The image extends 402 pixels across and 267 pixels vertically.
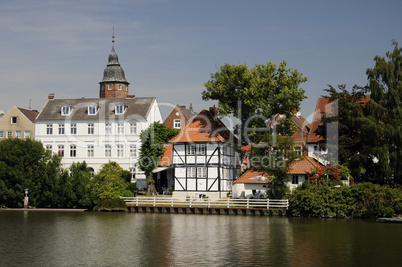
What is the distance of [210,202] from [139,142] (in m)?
16.7

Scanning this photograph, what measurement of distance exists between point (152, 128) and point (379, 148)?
2456 cm

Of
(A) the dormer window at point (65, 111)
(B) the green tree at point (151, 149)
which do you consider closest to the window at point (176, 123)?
(A) the dormer window at point (65, 111)

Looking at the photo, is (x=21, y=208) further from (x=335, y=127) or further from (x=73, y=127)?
(x=335, y=127)

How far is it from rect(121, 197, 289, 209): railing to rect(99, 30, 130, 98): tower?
49.5m

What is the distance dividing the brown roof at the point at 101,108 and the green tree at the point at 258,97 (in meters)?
13.0

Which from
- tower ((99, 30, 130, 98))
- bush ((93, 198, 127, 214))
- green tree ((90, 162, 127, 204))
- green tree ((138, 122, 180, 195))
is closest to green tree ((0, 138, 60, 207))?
green tree ((90, 162, 127, 204))

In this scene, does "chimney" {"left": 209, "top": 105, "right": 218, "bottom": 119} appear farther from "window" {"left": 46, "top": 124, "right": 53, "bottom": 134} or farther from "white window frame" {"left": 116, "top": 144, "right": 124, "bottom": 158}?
"window" {"left": 46, "top": 124, "right": 53, "bottom": 134}

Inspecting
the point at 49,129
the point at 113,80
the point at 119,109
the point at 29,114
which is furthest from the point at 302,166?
the point at 113,80

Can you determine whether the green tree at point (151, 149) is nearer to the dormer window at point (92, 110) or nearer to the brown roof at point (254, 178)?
the brown roof at point (254, 178)

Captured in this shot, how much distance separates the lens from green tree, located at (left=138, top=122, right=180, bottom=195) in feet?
190

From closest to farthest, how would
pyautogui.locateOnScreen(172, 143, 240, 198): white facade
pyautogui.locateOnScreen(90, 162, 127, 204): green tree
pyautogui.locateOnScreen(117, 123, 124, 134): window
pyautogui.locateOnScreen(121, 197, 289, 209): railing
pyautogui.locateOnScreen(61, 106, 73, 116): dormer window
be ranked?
1. pyautogui.locateOnScreen(121, 197, 289, 209): railing
2. pyautogui.locateOnScreen(90, 162, 127, 204): green tree
3. pyautogui.locateOnScreen(172, 143, 240, 198): white facade
4. pyautogui.locateOnScreen(117, 123, 124, 134): window
5. pyautogui.locateOnScreen(61, 106, 73, 116): dormer window

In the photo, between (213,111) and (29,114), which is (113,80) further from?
(213,111)

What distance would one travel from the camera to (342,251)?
2748 cm

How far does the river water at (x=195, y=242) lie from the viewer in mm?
24750
